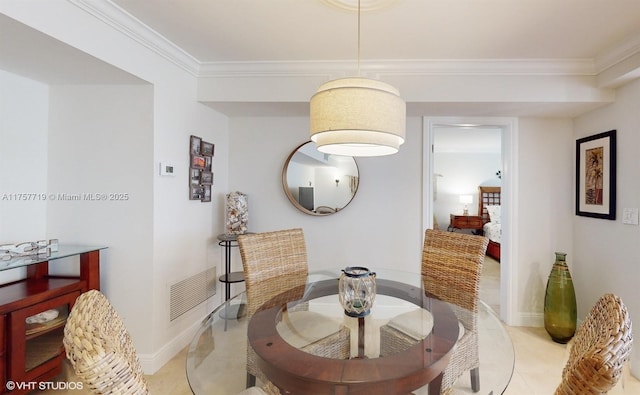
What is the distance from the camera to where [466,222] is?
21.0ft

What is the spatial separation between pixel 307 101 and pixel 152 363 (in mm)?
2340

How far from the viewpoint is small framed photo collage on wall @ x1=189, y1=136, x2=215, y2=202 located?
2480mm

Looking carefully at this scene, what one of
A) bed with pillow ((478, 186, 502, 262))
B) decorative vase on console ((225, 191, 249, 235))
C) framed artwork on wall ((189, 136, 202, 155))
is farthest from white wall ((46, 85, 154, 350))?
bed with pillow ((478, 186, 502, 262))

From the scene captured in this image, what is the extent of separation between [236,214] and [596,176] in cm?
320

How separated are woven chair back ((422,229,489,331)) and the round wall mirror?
3.25 ft

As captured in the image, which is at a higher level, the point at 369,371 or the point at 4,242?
the point at 4,242

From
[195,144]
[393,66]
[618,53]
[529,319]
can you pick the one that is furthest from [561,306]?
[195,144]

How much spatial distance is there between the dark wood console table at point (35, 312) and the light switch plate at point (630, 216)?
3.83m

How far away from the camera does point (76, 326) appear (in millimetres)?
684

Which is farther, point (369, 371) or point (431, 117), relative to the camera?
point (431, 117)

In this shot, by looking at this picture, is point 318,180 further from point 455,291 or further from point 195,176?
point 455,291

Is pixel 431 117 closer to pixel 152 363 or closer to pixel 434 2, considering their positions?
pixel 434 2

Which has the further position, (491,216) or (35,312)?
(491,216)

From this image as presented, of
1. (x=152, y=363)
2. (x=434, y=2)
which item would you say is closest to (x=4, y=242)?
(x=152, y=363)
